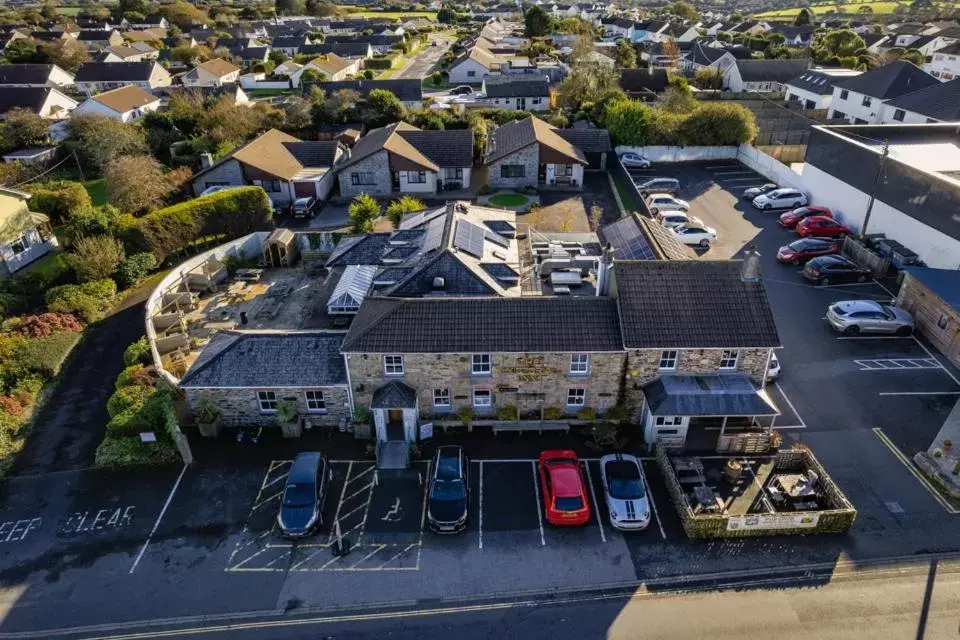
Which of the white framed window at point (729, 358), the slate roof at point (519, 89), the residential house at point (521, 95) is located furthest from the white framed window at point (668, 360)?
the slate roof at point (519, 89)

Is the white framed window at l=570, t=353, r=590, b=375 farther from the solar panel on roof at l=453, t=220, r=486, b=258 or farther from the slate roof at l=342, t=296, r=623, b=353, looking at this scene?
the solar panel on roof at l=453, t=220, r=486, b=258

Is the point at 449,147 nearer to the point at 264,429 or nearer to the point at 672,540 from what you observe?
the point at 264,429

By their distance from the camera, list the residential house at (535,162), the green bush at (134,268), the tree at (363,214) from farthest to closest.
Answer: the residential house at (535,162) → the tree at (363,214) → the green bush at (134,268)

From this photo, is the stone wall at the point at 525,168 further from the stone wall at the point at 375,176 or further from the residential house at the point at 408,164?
the stone wall at the point at 375,176

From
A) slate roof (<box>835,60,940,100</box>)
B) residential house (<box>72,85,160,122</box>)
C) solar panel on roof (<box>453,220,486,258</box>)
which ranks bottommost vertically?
solar panel on roof (<box>453,220,486,258</box>)

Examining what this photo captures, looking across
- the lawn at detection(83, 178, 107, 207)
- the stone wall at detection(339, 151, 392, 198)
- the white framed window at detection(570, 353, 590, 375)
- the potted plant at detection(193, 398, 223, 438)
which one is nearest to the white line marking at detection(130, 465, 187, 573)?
the potted plant at detection(193, 398, 223, 438)

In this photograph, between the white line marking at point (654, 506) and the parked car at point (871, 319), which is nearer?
the white line marking at point (654, 506)
